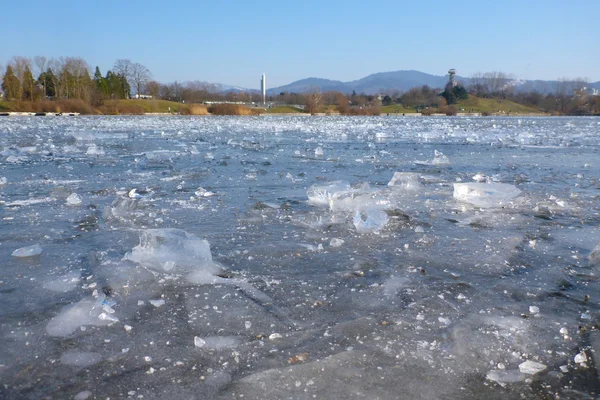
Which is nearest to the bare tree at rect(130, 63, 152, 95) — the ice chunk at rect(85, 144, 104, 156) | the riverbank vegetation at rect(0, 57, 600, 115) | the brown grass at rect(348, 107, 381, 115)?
the riverbank vegetation at rect(0, 57, 600, 115)

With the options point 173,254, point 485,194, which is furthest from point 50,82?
point 173,254

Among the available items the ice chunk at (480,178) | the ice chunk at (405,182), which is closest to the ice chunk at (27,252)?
the ice chunk at (405,182)

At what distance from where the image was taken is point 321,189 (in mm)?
4559

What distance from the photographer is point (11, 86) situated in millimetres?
59094

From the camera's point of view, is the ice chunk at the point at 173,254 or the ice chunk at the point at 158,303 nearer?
the ice chunk at the point at 158,303

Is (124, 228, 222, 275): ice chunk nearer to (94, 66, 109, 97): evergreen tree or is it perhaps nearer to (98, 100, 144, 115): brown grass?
(98, 100, 144, 115): brown grass

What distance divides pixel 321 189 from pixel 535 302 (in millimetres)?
2548

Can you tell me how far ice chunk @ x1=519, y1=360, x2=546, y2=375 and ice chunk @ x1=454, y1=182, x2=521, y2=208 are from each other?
2.97m

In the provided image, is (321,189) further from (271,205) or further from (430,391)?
(430,391)

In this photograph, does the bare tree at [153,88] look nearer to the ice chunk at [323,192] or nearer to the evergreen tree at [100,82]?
the evergreen tree at [100,82]

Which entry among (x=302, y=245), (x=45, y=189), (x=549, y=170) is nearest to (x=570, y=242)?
(x=302, y=245)

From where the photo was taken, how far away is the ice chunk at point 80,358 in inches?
66.2

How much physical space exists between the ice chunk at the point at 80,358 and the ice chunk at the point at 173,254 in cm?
93

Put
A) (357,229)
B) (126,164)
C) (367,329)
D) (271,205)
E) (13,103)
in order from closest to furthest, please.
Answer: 1. (367,329)
2. (357,229)
3. (271,205)
4. (126,164)
5. (13,103)
